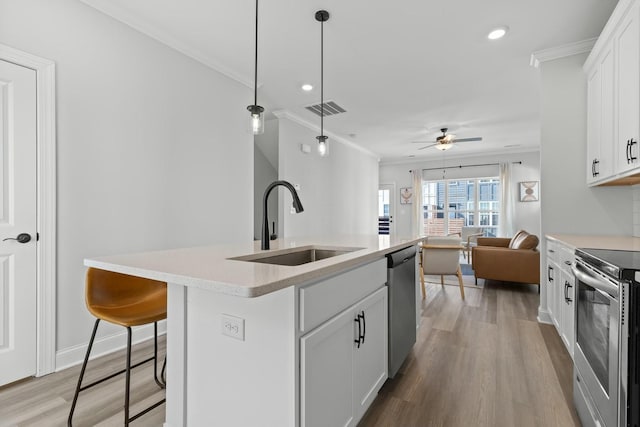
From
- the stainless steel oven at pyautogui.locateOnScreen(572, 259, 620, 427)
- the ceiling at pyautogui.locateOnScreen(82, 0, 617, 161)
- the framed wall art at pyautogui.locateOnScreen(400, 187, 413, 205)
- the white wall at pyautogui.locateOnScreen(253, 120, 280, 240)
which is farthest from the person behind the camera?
the framed wall art at pyautogui.locateOnScreen(400, 187, 413, 205)

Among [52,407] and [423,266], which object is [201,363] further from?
[423,266]

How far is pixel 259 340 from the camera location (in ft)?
3.68

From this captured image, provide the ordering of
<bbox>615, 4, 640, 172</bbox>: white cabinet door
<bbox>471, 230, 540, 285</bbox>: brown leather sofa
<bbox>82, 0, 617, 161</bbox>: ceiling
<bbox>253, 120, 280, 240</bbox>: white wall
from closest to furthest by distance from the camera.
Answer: <bbox>615, 4, 640, 172</bbox>: white cabinet door < <bbox>82, 0, 617, 161</bbox>: ceiling < <bbox>471, 230, 540, 285</bbox>: brown leather sofa < <bbox>253, 120, 280, 240</bbox>: white wall

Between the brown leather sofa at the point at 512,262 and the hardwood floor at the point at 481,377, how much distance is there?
1048 mm

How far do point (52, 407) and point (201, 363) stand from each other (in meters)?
1.23

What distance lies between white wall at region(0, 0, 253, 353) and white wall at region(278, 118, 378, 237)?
1554mm

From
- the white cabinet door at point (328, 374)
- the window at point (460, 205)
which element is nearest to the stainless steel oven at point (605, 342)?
the white cabinet door at point (328, 374)

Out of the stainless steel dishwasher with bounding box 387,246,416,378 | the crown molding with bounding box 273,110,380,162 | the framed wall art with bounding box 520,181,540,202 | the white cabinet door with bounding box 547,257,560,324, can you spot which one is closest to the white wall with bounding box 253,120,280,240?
the crown molding with bounding box 273,110,380,162

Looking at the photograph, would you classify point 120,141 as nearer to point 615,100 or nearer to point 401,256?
point 401,256

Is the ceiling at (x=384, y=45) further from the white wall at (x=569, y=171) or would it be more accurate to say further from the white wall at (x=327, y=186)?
the white wall at (x=327, y=186)

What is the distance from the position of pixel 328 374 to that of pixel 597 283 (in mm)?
1245

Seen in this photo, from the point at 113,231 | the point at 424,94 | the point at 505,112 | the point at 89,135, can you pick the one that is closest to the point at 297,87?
the point at 424,94

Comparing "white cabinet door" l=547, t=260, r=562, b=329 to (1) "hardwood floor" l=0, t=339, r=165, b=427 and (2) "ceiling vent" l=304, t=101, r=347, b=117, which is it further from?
(2) "ceiling vent" l=304, t=101, r=347, b=117

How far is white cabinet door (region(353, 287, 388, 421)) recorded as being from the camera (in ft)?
4.91
